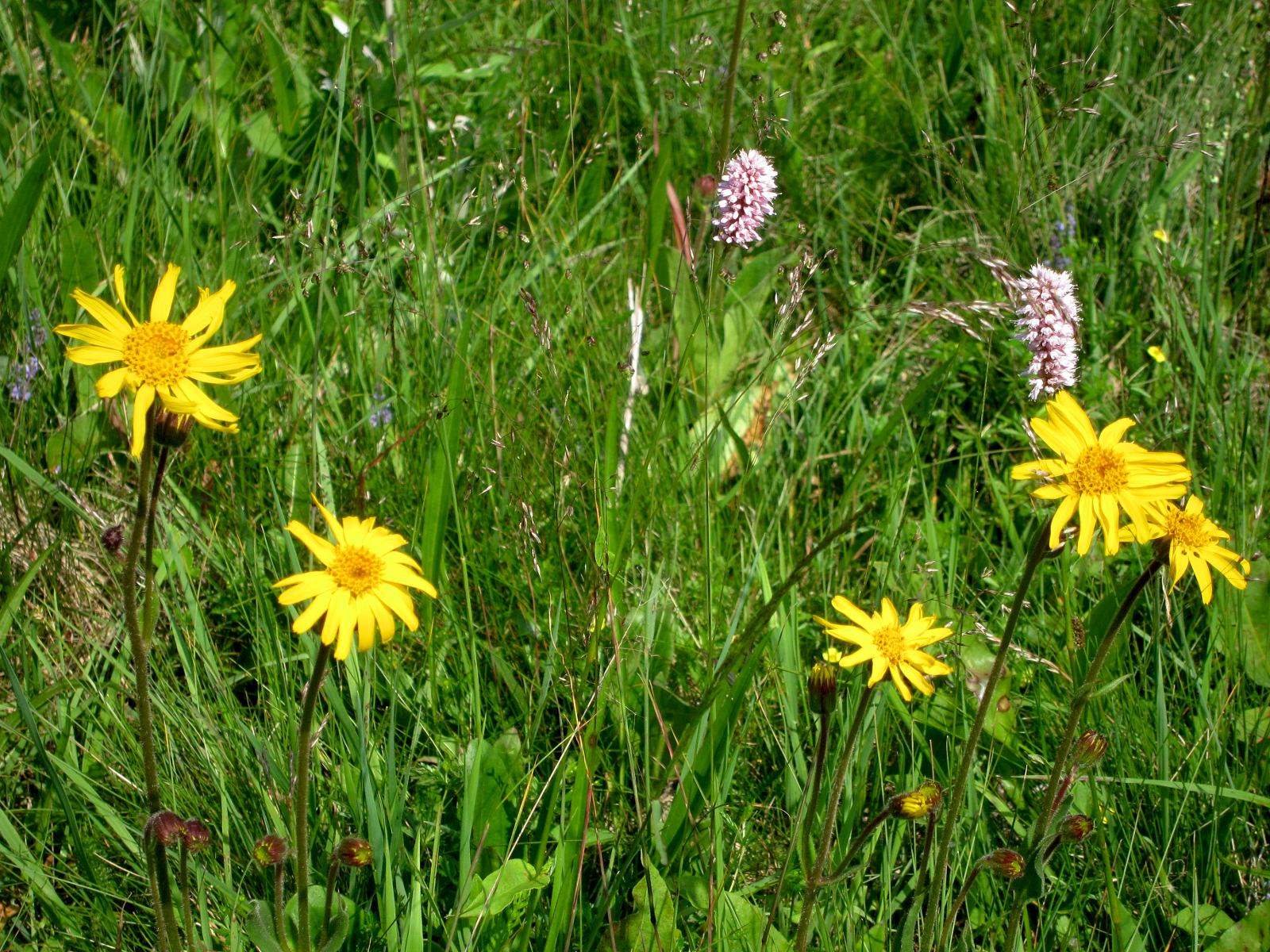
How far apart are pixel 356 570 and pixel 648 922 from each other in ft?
2.50

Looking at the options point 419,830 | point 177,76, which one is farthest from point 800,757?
point 177,76

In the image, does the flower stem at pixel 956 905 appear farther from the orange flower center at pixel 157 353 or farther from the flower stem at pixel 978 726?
the orange flower center at pixel 157 353

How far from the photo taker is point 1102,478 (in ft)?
4.19

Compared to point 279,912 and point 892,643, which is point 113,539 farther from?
point 892,643

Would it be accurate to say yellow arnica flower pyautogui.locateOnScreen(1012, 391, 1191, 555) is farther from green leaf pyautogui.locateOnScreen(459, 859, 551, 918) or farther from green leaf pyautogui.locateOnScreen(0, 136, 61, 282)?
green leaf pyautogui.locateOnScreen(0, 136, 61, 282)

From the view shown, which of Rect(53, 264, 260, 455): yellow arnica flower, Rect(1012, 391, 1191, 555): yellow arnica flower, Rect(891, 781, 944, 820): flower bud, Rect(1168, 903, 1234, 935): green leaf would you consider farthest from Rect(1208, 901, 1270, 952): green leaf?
Rect(53, 264, 260, 455): yellow arnica flower

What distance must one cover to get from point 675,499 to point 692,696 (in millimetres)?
407

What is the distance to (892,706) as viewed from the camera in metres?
1.88

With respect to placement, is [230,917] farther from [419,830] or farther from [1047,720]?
[1047,720]

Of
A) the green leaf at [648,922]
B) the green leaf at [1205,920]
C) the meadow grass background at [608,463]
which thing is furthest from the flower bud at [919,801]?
the green leaf at [1205,920]

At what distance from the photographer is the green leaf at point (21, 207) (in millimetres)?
1950

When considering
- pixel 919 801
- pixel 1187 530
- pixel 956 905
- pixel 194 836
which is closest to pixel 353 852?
pixel 194 836

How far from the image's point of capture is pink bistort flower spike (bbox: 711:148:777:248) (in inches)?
81.9

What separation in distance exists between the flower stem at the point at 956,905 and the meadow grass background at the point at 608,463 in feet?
0.30
